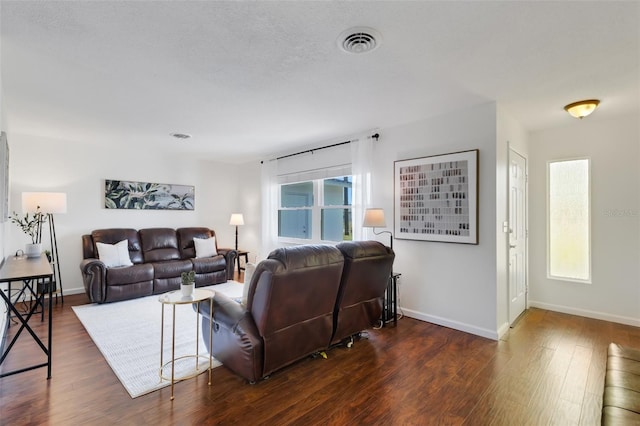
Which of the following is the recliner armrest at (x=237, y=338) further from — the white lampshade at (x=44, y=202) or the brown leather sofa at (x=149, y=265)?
the white lampshade at (x=44, y=202)

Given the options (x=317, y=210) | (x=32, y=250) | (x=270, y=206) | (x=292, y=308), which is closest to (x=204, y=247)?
(x=270, y=206)

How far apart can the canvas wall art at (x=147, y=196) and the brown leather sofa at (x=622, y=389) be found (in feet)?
20.1

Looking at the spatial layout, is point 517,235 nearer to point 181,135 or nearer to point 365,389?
point 365,389

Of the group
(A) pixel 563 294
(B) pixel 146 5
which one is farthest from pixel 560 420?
(B) pixel 146 5

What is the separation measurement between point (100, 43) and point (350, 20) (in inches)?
65.1

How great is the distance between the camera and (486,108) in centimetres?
321

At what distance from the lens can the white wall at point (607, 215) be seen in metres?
3.55

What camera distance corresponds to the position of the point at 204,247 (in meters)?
5.51

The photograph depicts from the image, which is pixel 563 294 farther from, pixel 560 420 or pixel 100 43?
pixel 100 43

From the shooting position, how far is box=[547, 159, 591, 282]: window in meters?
3.90

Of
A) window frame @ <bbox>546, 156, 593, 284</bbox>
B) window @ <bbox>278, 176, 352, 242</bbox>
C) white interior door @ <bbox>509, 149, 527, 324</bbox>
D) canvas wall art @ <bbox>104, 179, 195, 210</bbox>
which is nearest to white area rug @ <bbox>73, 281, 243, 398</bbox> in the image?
canvas wall art @ <bbox>104, 179, 195, 210</bbox>

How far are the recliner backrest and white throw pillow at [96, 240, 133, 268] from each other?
3326mm

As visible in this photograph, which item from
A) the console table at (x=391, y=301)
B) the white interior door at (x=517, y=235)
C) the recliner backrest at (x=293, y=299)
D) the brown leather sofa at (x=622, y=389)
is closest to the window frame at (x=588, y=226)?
the white interior door at (x=517, y=235)

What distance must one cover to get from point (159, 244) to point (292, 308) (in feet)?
13.1
